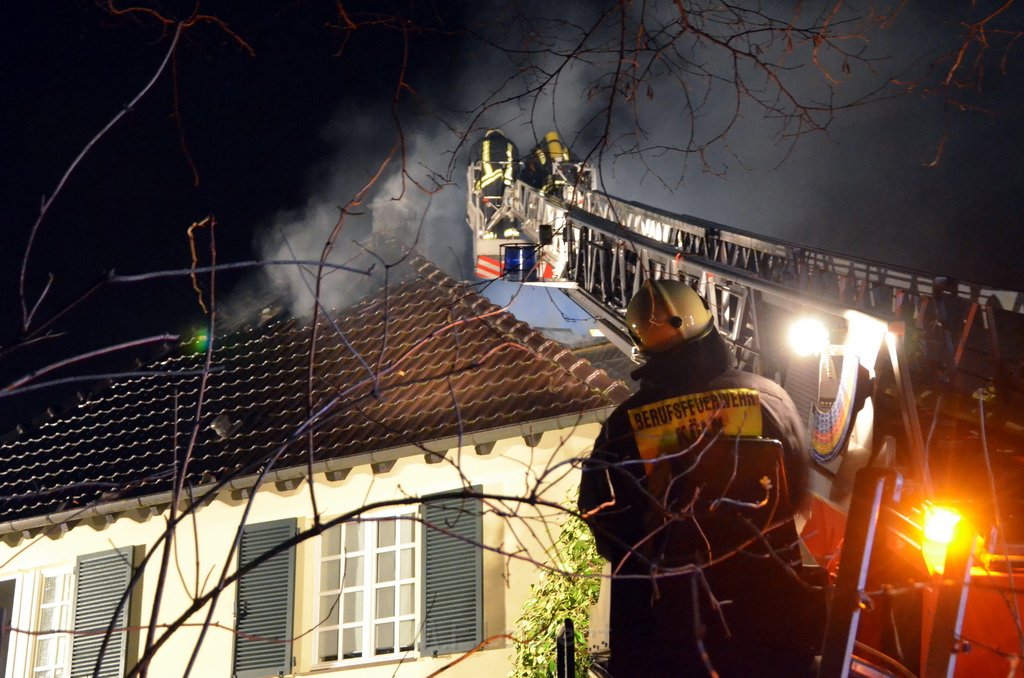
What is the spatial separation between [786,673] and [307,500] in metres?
6.01

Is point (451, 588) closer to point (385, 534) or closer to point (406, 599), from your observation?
point (406, 599)

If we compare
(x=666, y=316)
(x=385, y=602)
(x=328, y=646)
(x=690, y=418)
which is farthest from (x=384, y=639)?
(x=690, y=418)

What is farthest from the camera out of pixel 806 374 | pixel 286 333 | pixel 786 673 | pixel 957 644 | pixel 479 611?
pixel 286 333

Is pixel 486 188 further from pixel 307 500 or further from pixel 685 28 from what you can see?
pixel 685 28

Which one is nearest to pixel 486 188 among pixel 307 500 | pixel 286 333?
pixel 286 333

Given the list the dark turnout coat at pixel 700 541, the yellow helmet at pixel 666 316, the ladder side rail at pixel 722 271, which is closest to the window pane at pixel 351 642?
Result: the ladder side rail at pixel 722 271

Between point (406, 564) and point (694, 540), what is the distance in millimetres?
4953

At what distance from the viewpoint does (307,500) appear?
8883mm

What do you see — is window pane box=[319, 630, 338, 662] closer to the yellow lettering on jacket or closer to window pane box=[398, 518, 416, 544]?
window pane box=[398, 518, 416, 544]

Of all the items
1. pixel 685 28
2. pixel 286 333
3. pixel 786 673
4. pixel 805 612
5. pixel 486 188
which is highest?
pixel 486 188

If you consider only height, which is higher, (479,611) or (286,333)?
(286,333)

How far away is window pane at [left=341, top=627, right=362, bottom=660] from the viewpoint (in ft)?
27.1

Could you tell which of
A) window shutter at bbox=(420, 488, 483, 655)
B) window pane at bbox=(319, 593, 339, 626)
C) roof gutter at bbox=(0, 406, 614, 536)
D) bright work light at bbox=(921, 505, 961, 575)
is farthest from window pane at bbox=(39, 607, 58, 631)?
bright work light at bbox=(921, 505, 961, 575)

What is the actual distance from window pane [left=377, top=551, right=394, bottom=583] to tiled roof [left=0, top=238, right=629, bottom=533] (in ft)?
3.20
